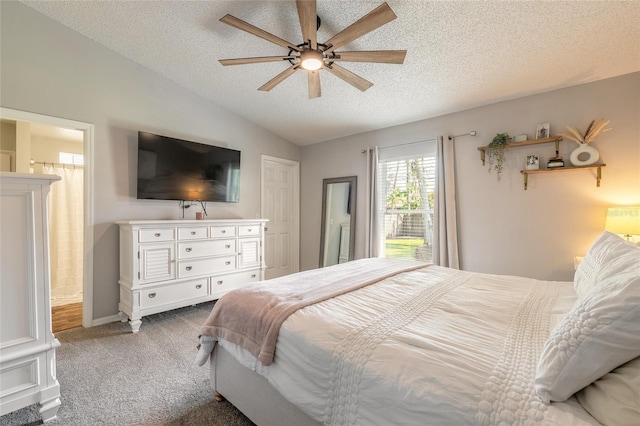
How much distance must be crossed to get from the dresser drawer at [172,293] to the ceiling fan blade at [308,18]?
9.22 feet

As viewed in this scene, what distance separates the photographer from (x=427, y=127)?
3.82 m

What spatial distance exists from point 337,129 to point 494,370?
13.2 ft

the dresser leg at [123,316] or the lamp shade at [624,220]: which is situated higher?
the lamp shade at [624,220]

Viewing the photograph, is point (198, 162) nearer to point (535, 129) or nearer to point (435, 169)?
point (435, 169)

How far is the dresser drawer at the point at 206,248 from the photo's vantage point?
10.5 feet

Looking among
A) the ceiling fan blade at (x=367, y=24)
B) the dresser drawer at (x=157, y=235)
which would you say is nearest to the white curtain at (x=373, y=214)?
the ceiling fan blade at (x=367, y=24)

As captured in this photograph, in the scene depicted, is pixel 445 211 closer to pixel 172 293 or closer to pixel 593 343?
pixel 593 343

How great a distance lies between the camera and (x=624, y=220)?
2.39 metres

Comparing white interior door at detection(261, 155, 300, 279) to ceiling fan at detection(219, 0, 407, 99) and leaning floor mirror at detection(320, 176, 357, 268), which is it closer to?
leaning floor mirror at detection(320, 176, 357, 268)

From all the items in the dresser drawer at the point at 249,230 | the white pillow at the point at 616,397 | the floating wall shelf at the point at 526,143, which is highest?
the floating wall shelf at the point at 526,143

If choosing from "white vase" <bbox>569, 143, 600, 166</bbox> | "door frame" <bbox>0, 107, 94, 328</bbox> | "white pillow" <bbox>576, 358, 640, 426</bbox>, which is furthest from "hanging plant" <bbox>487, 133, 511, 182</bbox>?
"door frame" <bbox>0, 107, 94, 328</bbox>

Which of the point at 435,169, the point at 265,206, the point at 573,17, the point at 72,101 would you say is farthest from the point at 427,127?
the point at 72,101

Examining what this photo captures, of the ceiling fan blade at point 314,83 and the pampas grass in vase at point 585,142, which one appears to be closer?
the ceiling fan blade at point 314,83

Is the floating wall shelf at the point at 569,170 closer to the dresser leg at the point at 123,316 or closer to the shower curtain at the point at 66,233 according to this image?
the dresser leg at the point at 123,316
